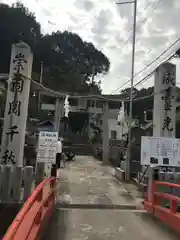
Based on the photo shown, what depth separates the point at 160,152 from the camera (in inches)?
450

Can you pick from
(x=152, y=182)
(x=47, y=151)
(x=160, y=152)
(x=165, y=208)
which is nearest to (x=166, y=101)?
(x=160, y=152)

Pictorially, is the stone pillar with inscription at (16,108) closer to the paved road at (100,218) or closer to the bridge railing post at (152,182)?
the paved road at (100,218)

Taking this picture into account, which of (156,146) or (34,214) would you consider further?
(156,146)

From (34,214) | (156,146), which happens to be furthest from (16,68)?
(34,214)

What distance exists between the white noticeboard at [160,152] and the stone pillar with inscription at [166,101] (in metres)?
1.78

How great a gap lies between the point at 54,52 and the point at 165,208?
46.8 m

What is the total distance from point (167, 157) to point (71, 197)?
402 centimetres

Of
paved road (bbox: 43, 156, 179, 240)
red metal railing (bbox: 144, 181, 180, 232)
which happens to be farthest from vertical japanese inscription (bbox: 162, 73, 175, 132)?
red metal railing (bbox: 144, 181, 180, 232)

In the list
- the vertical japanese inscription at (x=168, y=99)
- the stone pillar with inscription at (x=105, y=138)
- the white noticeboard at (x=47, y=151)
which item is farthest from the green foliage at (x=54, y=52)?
the white noticeboard at (x=47, y=151)

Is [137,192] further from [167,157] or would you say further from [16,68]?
[16,68]

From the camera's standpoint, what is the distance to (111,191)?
1171 cm

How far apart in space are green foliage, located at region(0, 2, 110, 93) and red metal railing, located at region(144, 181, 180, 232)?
32118 mm

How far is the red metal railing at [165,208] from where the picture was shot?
22.0 feet

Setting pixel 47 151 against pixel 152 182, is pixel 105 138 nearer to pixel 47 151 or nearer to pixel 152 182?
pixel 47 151
